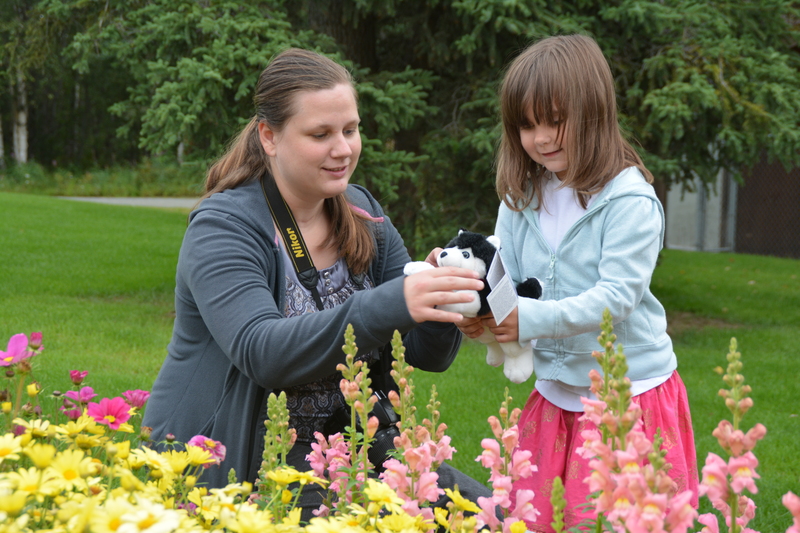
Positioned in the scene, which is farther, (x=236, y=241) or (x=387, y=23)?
(x=387, y=23)

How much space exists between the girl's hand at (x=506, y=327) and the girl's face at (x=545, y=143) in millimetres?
530

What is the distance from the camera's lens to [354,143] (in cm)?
240

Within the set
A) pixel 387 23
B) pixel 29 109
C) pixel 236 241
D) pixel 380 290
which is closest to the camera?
pixel 380 290

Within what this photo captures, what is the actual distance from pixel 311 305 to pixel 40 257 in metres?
9.55

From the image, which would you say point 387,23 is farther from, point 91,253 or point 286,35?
point 91,253

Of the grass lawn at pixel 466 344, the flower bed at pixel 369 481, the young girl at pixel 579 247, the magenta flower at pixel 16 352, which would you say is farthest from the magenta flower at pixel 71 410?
the young girl at pixel 579 247

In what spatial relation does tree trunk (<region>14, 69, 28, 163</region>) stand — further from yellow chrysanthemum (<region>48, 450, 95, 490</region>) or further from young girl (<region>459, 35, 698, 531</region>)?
yellow chrysanthemum (<region>48, 450, 95, 490</region>)

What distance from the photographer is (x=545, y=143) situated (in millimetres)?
2367

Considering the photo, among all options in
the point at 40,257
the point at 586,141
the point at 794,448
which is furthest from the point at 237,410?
the point at 40,257

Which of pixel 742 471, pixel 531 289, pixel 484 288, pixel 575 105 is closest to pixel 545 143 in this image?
pixel 575 105

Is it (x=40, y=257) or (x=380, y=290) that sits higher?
(x=380, y=290)

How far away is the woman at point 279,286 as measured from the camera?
1.95 meters

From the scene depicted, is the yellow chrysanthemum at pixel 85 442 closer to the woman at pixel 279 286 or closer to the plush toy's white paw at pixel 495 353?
the woman at pixel 279 286

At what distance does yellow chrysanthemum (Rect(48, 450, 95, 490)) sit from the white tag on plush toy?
1165 millimetres
